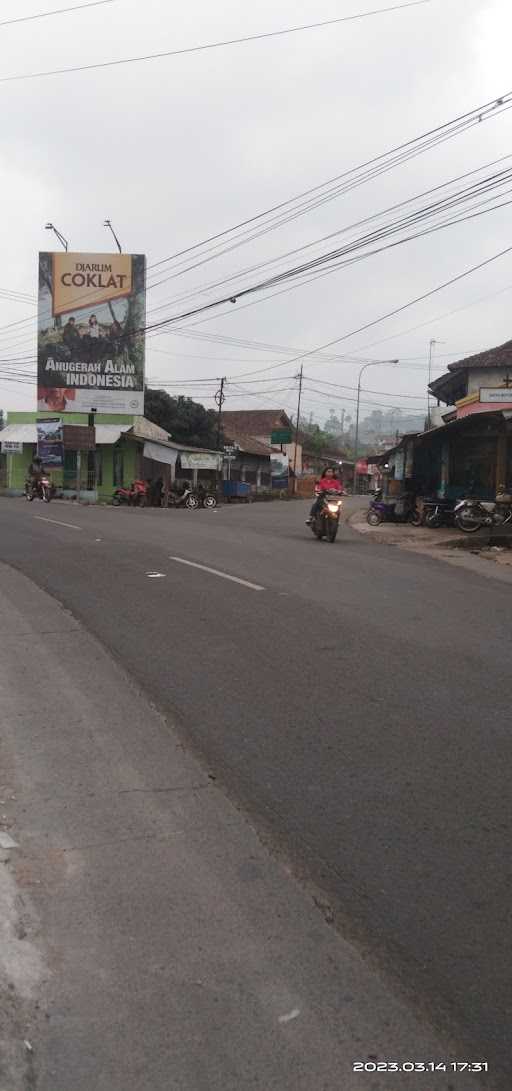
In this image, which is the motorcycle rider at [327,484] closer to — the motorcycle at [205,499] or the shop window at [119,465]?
the motorcycle at [205,499]

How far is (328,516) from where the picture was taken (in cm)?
1894

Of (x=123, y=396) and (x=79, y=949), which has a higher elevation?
(x=123, y=396)

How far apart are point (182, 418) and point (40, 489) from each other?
19.8 metres

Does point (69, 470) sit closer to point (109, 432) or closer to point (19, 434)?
point (19, 434)

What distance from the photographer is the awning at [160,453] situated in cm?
4434

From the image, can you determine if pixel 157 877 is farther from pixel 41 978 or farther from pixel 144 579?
pixel 144 579

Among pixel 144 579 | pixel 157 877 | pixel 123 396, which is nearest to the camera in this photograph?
pixel 157 877

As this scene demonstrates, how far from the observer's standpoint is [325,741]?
5.54m

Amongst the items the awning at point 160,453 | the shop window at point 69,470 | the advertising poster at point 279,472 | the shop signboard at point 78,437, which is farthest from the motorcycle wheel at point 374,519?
the advertising poster at point 279,472

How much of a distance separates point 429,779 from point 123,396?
137 feet

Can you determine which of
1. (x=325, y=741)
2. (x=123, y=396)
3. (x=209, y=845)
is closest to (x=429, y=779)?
(x=325, y=741)

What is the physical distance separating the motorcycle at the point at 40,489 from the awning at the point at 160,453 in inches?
277

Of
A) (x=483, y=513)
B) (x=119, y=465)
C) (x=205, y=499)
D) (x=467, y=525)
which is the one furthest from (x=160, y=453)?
(x=483, y=513)

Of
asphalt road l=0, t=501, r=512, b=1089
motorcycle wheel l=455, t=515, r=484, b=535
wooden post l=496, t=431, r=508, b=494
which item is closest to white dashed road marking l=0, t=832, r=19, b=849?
asphalt road l=0, t=501, r=512, b=1089
